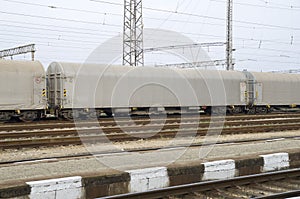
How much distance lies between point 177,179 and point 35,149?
16.4 feet

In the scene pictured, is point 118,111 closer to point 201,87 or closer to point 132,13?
point 201,87

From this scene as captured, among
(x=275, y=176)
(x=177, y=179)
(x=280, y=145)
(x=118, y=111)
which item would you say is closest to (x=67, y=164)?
(x=177, y=179)

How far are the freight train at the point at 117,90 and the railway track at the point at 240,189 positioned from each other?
1362 centimetres

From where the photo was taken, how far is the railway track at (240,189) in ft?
18.9

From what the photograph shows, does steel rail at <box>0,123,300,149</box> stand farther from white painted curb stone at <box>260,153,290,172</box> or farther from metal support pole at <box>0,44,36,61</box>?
metal support pole at <box>0,44,36,61</box>

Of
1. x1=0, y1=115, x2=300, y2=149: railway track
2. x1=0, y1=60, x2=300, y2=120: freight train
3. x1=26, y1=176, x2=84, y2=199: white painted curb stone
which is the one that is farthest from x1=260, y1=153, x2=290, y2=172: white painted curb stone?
x1=0, y1=60, x2=300, y2=120: freight train

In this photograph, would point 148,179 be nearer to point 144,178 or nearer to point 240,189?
point 144,178

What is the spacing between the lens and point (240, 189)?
6449mm

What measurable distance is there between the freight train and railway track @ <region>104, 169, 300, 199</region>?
13.6 metres

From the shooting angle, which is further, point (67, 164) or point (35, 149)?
point (35, 149)

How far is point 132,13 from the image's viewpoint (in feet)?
91.9

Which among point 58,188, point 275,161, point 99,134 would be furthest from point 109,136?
point 58,188

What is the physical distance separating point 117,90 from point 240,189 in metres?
14.8

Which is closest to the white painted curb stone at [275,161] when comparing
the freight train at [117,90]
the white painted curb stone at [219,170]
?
the white painted curb stone at [219,170]
